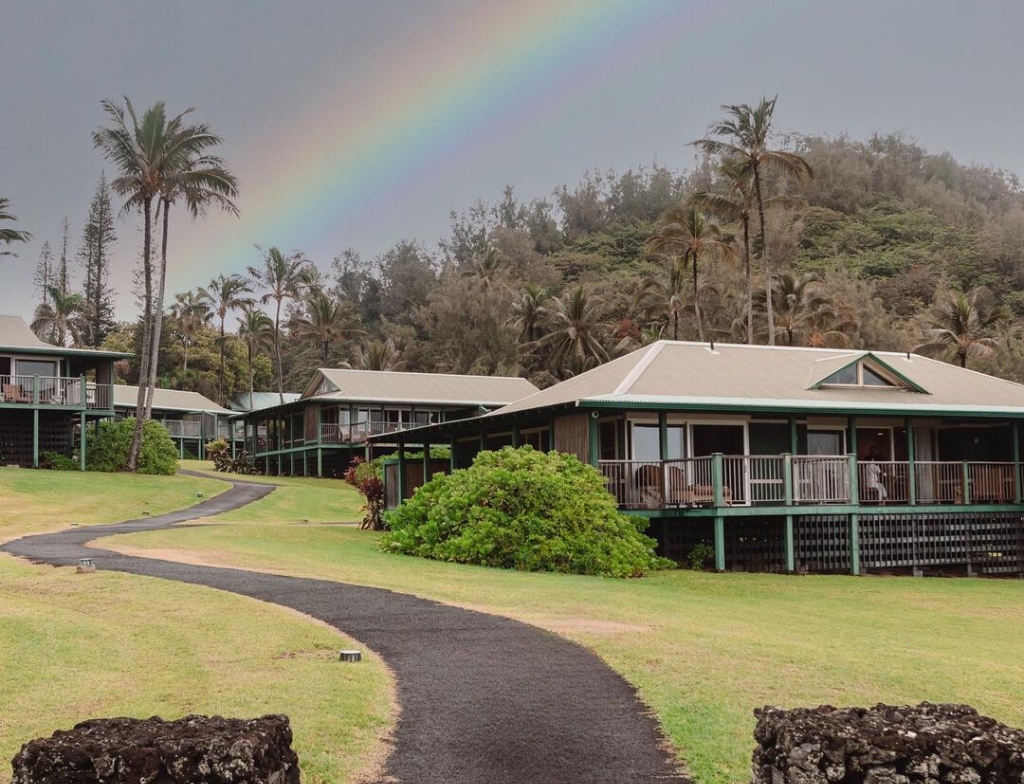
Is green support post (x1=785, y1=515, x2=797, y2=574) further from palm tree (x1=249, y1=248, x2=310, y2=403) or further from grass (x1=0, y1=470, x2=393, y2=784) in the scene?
palm tree (x1=249, y1=248, x2=310, y2=403)

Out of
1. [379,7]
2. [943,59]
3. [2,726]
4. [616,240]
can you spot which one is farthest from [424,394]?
[943,59]

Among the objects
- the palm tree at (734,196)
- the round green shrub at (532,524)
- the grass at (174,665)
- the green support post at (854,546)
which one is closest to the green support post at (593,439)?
the round green shrub at (532,524)

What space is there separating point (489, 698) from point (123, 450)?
3934cm

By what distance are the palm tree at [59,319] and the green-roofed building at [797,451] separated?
54.4 meters

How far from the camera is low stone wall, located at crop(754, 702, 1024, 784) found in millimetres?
4852

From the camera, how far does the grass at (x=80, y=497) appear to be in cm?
3000

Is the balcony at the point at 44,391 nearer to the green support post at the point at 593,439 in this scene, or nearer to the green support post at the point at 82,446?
the green support post at the point at 82,446

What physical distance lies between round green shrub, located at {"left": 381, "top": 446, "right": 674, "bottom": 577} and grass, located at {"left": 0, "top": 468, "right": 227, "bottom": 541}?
10.8m

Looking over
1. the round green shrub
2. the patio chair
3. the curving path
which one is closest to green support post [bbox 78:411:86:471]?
the patio chair

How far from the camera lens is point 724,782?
6.98 meters

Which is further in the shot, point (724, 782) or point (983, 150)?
point (983, 150)

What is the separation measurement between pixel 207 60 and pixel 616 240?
4237 cm

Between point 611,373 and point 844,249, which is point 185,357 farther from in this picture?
point 611,373

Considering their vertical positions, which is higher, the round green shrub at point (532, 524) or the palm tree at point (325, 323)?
the palm tree at point (325, 323)
